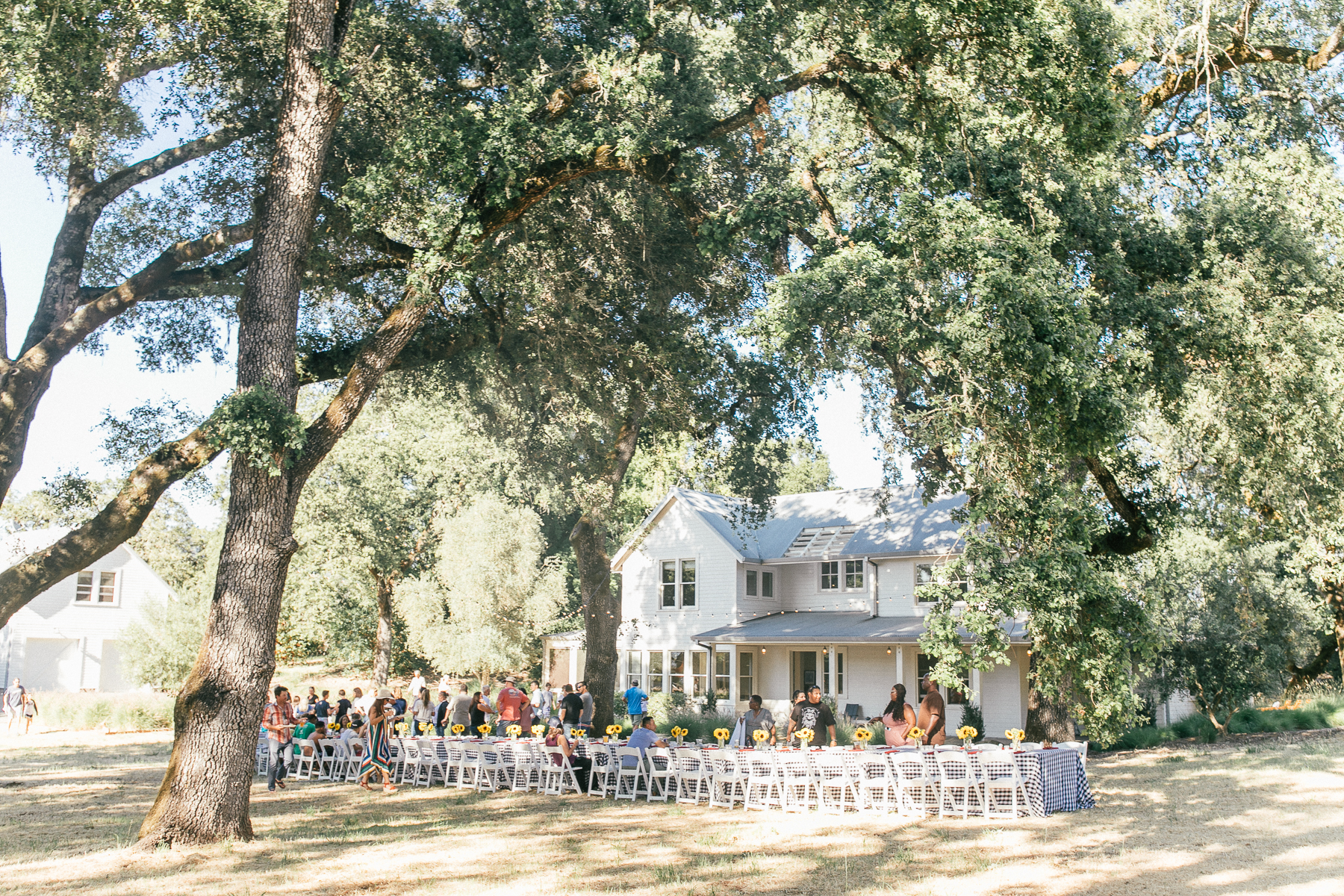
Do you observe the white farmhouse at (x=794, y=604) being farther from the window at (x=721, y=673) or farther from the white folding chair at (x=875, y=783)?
the white folding chair at (x=875, y=783)

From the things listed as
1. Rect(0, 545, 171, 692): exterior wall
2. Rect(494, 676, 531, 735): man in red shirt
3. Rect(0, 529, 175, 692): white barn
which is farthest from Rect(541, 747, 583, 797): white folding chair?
Rect(0, 545, 171, 692): exterior wall

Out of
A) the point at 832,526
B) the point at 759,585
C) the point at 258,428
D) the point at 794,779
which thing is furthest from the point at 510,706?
the point at 832,526

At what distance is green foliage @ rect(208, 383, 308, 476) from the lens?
10.1 m

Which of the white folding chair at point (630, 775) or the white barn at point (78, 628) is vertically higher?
the white barn at point (78, 628)

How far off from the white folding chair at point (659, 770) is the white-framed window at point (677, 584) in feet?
58.6

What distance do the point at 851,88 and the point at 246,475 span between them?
8632 millimetres

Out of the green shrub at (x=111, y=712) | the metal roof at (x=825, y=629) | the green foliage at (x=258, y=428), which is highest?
the green foliage at (x=258, y=428)

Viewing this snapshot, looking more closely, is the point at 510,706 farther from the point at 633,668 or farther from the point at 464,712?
the point at 633,668

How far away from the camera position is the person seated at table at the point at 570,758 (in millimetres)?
14438

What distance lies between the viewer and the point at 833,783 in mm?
12211

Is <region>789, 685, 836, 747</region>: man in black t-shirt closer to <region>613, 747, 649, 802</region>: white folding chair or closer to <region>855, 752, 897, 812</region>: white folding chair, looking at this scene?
<region>855, 752, 897, 812</region>: white folding chair

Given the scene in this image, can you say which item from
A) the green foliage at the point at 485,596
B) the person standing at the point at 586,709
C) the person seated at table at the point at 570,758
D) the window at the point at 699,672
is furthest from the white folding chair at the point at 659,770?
the green foliage at the point at 485,596

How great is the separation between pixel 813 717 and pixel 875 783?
1681 millimetres

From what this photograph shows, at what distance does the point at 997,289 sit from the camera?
30.5ft
